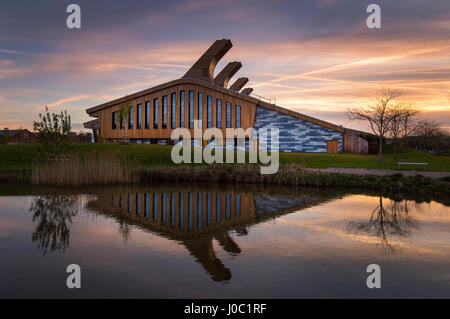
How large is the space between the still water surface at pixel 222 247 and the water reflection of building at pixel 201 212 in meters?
0.03

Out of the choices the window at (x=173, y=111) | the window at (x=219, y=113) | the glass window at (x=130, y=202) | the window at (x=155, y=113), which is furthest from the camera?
the window at (x=155, y=113)

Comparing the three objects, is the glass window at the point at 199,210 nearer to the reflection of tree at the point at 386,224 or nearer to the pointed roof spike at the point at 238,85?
the reflection of tree at the point at 386,224

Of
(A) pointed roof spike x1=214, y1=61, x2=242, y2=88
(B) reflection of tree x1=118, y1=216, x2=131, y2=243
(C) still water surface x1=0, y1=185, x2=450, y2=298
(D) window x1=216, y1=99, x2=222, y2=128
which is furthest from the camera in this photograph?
(A) pointed roof spike x1=214, y1=61, x2=242, y2=88

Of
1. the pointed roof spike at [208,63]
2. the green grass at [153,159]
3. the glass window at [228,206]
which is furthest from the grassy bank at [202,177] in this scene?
the pointed roof spike at [208,63]

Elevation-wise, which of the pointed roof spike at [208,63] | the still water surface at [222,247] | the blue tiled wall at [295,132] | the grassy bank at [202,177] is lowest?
the still water surface at [222,247]

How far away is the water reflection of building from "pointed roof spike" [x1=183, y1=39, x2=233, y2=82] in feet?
113

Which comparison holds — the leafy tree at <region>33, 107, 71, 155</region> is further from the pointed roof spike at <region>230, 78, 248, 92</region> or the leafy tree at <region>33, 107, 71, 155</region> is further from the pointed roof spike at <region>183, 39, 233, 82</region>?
the pointed roof spike at <region>230, 78, 248, 92</region>

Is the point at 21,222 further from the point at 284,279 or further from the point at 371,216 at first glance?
the point at 371,216

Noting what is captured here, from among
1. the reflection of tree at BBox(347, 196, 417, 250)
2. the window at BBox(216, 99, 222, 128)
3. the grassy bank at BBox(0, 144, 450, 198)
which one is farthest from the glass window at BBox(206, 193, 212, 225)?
the window at BBox(216, 99, 222, 128)

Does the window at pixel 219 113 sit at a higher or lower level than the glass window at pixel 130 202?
higher

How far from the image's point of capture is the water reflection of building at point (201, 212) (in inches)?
318

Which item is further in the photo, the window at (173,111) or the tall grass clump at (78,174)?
the window at (173,111)

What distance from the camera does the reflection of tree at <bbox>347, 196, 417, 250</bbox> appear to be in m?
9.34
